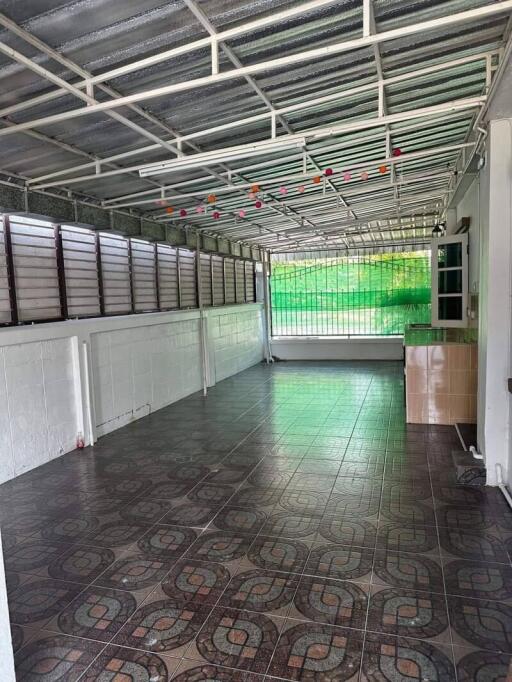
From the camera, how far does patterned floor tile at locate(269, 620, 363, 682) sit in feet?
7.57

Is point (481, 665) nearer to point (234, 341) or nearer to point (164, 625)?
point (164, 625)

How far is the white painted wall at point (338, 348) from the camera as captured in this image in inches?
514

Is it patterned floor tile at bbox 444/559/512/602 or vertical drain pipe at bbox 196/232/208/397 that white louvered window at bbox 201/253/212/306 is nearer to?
vertical drain pipe at bbox 196/232/208/397

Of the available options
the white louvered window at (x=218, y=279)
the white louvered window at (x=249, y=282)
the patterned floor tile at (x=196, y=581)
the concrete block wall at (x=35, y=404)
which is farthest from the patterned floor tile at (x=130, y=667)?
the white louvered window at (x=249, y=282)

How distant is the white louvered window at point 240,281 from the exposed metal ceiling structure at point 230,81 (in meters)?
5.74

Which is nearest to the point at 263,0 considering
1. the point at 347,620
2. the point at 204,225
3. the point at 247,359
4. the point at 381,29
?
the point at 381,29

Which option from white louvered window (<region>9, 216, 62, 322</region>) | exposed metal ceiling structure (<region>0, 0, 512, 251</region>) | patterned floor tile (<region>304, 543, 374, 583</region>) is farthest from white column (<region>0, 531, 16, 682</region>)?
white louvered window (<region>9, 216, 62, 322</region>)

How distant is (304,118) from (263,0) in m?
1.97

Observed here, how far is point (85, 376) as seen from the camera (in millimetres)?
6152

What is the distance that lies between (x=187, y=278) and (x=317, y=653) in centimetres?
817

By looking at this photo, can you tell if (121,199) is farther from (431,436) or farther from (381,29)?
(431,436)

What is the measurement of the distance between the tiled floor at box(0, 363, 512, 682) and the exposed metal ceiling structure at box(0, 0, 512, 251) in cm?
323

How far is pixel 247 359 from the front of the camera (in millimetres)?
12695

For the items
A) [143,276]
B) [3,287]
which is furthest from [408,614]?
[143,276]
